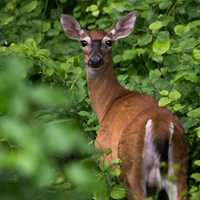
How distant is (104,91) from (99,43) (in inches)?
17.2

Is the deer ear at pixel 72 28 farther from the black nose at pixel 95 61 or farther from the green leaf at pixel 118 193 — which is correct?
the green leaf at pixel 118 193

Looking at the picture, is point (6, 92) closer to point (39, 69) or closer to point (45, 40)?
point (39, 69)

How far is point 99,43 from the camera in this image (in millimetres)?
6938

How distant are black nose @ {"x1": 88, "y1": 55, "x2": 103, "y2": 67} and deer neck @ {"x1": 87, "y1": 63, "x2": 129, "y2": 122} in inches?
5.5

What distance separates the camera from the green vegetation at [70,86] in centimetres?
192

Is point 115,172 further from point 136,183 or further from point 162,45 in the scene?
point 162,45

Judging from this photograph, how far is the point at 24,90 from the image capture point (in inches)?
78.2

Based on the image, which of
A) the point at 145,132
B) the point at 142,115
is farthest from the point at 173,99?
the point at 145,132

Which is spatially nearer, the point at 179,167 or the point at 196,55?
the point at 179,167

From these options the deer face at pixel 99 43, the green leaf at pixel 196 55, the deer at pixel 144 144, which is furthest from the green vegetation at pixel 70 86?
the deer face at pixel 99 43

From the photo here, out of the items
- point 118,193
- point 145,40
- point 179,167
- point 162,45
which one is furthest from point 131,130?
point 145,40

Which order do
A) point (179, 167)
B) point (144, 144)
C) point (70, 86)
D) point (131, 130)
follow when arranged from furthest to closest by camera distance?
point (70, 86) → point (131, 130) → point (144, 144) → point (179, 167)

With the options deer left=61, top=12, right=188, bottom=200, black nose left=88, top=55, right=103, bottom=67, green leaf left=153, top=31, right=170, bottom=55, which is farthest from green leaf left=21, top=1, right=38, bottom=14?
deer left=61, top=12, right=188, bottom=200

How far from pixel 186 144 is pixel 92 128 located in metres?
1.48
